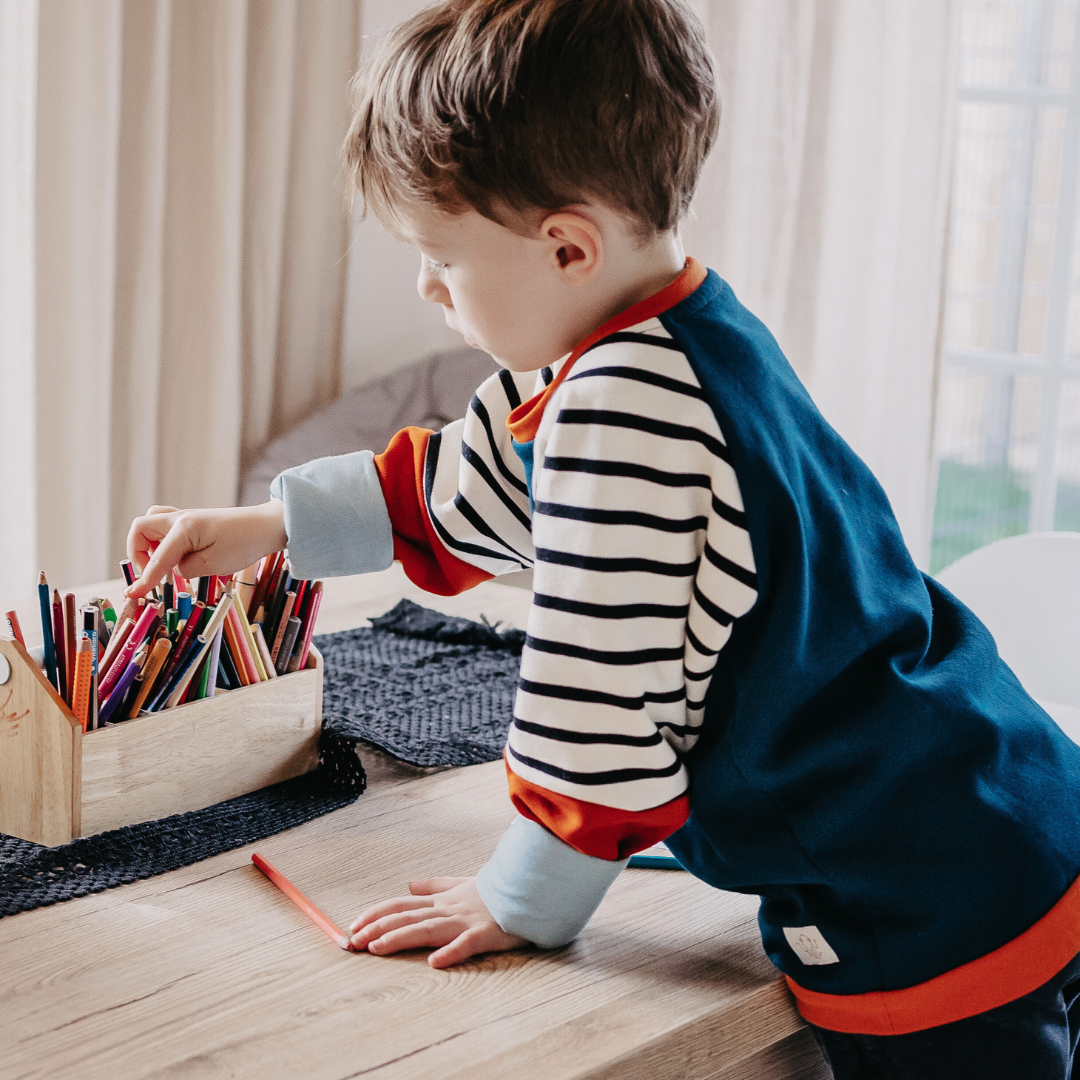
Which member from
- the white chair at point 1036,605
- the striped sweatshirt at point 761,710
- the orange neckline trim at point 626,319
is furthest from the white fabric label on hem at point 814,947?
the white chair at point 1036,605

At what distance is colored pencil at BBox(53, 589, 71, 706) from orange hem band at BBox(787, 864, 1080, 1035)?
48 centimetres

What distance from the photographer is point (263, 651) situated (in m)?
0.86

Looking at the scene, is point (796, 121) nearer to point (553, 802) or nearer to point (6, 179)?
point (6, 179)

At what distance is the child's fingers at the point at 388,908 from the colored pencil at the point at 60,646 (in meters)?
0.23

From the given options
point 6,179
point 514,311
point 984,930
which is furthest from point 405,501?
point 6,179

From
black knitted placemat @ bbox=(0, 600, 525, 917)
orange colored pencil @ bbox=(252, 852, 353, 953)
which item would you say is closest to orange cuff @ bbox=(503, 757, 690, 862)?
orange colored pencil @ bbox=(252, 852, 353, 953)

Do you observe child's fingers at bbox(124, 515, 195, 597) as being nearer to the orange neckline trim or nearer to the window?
the orange neckline trim

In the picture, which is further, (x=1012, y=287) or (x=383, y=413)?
(x=1012, y=287)

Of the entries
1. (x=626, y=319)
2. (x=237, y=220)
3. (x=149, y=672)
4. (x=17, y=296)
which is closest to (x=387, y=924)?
(x=149, y=672)

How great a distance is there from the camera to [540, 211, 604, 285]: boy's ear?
65cm

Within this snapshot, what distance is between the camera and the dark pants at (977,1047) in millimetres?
679

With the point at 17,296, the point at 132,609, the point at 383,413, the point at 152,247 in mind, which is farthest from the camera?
the point at 383,413

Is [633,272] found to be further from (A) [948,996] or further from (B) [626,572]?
(A) [948,996]

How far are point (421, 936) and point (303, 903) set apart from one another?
8cm
